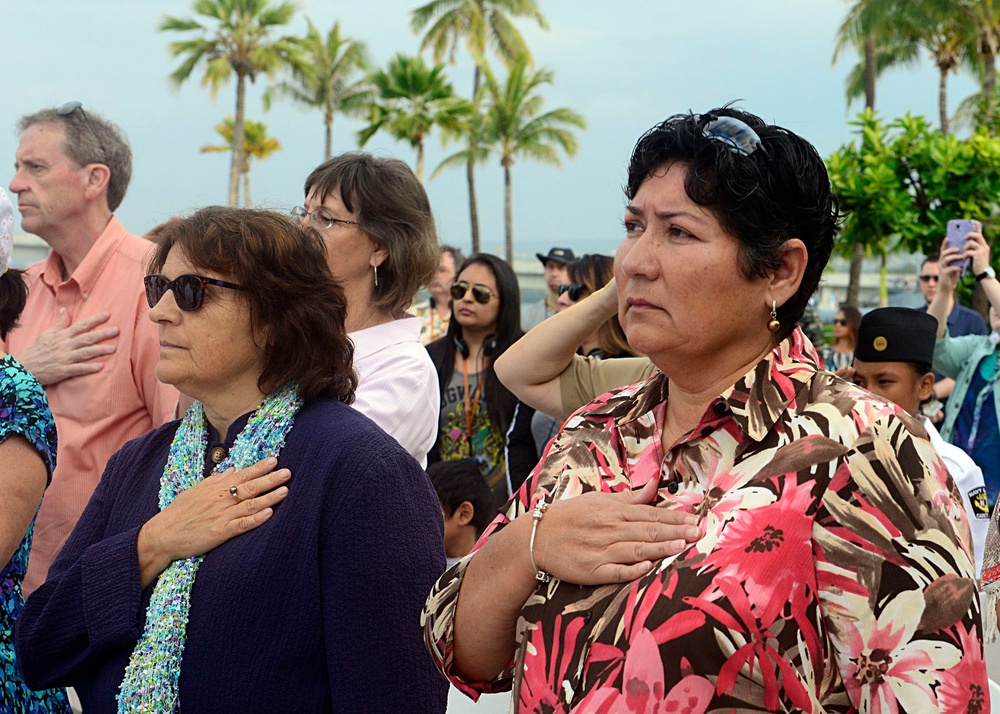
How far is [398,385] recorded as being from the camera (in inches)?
122

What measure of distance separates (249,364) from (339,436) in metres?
0.31

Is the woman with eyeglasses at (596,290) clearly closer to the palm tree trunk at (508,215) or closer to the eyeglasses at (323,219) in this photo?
the eyeglasses at (323,219)

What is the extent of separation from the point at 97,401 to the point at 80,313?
409 millimetres

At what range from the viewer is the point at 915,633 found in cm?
151

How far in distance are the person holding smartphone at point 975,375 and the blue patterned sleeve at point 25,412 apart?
4250 millimetres

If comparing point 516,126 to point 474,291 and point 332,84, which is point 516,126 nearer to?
point 332,84

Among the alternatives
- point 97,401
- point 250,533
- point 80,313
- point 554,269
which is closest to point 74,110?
point 80,313

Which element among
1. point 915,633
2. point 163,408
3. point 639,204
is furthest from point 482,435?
point 915,633

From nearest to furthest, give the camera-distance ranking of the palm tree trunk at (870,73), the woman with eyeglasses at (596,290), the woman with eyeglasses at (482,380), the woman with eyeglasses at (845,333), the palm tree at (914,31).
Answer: the woman with eyeglasses at (596,290), the woman with eyeglasses at (482,380), the woman with eyeglasses at (845,333), the palm tree at (914,31), the palm tree trunk at (870,73)

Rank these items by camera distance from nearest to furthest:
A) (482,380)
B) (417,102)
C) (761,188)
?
(761,188), (482,380), (417,102)

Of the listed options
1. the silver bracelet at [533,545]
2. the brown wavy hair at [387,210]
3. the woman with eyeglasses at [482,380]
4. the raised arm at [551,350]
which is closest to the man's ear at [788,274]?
the silver bracelet at [533,545]

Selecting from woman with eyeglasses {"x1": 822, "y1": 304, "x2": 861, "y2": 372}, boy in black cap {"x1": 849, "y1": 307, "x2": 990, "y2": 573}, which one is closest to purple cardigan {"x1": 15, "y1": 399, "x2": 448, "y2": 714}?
boy in black cap {"x1": 849, "y1": 307, "x2": 990, "y2": 573}

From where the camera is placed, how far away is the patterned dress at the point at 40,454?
2.57m

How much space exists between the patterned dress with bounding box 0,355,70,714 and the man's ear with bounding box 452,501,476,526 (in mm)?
2339
